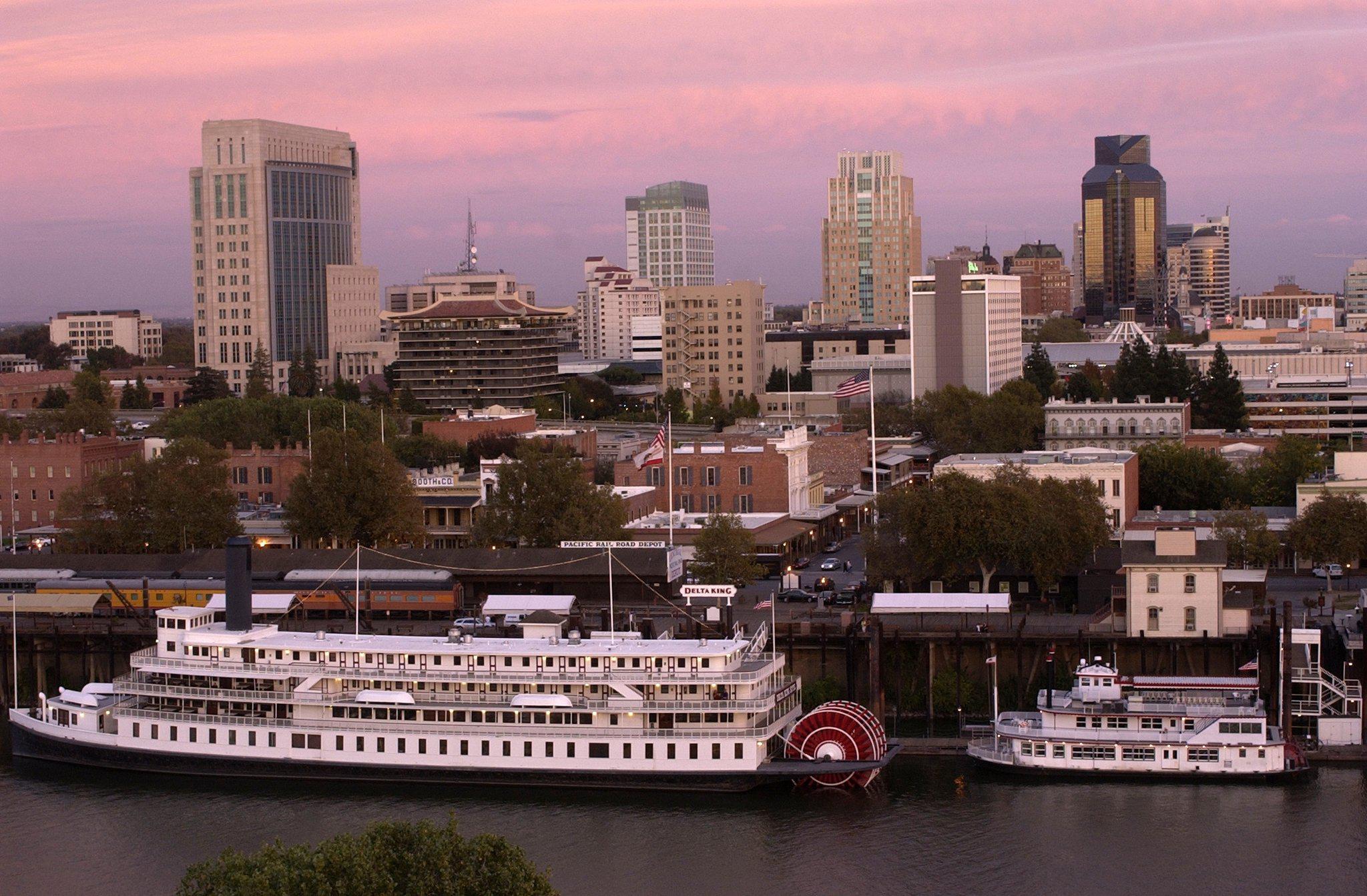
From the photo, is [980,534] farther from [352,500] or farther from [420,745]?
[352,500]

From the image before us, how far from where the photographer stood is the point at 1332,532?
62906 millimetres

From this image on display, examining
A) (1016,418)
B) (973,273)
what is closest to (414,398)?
(973,273)

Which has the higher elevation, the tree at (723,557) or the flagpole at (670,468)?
the flagpole at (670,468)

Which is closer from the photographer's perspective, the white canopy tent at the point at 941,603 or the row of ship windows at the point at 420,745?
the row of ship windows at the point at 420,745

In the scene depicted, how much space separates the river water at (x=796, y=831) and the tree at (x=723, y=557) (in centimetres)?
1389

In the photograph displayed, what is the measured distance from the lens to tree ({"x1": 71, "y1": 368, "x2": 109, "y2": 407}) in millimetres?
146125

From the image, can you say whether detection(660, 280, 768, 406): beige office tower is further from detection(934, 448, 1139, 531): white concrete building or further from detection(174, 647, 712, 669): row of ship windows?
detection(174, 647, 712, 669): row of ship windows

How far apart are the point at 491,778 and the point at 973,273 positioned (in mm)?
97018

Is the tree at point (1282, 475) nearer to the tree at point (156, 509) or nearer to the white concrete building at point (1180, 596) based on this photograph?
the white concrete building at point (1180, 596)

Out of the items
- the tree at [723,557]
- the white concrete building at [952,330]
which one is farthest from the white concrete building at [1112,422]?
the tree at [723,557]

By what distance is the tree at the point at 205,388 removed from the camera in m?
158

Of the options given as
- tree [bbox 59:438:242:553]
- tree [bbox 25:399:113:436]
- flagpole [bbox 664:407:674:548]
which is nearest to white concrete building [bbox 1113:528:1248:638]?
flagpole [bbox 664:407:674:548]

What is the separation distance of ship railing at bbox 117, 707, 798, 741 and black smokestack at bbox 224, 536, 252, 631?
267 centimetres

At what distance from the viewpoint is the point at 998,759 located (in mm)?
45719
